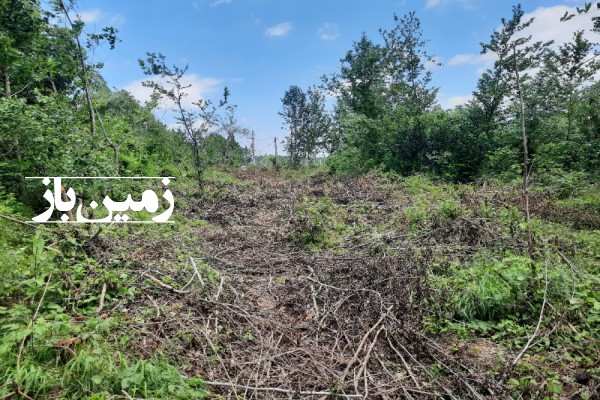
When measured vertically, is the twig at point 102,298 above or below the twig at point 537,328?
above

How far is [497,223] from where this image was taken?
209 inches

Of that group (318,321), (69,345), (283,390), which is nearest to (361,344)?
(318,321)

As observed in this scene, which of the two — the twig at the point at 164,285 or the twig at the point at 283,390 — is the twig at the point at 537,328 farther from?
the twig at the point at 164,285

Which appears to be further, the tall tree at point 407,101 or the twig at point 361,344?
the tall tree at point 407,101

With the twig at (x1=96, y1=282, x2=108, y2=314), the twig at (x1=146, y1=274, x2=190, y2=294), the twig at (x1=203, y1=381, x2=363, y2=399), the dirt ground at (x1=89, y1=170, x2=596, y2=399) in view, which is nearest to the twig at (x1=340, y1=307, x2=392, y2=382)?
the dirt ground at (x1=89, y1=170, x2=596, y2=399)

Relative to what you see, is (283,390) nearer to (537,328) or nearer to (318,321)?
(318,321)

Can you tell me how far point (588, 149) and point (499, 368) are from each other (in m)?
10.5

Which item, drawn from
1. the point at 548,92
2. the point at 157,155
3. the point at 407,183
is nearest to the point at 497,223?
the point at 407,183

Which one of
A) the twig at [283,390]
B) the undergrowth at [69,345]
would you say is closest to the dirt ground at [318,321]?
the twig at [283,390]

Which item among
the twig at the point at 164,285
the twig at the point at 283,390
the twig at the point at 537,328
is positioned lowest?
the twig at the point at 283,390

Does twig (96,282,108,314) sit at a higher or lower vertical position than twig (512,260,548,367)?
higher

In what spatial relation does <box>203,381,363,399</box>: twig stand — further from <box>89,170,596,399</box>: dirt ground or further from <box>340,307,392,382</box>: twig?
<box>340,307,392,382</box>: twig

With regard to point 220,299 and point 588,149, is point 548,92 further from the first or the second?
point 220,299

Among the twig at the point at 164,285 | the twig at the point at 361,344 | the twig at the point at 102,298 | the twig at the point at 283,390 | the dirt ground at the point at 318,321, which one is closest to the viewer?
the twig at the point at 283,390
